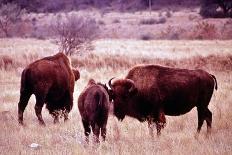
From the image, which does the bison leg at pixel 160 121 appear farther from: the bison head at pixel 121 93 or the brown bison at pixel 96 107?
the brown bison at pixel 96 107

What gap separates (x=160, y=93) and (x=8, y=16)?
118ft

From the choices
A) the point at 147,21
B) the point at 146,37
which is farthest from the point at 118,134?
the point at 147,21

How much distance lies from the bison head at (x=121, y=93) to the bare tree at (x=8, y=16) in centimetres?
3353

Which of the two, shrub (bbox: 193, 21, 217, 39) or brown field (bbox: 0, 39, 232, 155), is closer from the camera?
brown field (bbox: 0, 39, 232, 155)

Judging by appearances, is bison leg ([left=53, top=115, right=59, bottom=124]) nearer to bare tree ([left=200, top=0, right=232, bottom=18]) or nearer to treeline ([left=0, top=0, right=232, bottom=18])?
bare tree ([left=200, top=0, right=232, bottom=18])

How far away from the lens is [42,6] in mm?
67812

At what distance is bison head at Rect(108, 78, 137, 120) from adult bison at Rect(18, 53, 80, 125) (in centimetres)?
210

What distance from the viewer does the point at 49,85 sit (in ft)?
36.3

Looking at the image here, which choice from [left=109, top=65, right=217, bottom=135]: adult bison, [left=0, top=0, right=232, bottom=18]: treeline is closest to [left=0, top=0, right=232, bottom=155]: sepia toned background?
[left=109, top=65, right=217, bottom=135]: adult bison

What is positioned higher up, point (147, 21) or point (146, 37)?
point (147, 21)

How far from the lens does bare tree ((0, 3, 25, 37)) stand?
42.6m

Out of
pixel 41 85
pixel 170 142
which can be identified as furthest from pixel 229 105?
pixel 41 85

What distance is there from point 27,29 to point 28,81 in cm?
3479

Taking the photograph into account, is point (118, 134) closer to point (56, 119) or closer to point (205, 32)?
point (56, 119)
